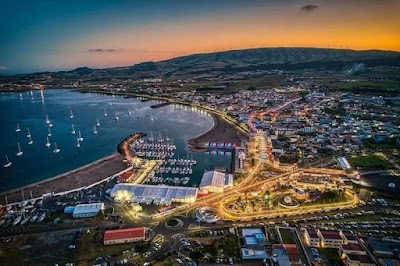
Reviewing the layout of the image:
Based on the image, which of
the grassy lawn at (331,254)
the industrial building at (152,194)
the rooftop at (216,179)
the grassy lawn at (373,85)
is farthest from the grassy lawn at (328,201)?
the grassy lawn at (373,85)

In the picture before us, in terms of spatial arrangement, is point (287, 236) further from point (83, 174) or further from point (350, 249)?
point (83, 174)

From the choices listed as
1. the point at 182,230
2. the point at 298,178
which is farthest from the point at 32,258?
the point at 298,178

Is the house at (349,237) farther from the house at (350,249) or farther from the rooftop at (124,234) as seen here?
the rooftop at (124,234)

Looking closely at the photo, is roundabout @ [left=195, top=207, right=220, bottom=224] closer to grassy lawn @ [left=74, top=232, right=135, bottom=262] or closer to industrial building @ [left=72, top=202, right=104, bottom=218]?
grassy lawn @ [left=74, top=232, right=135, bottom=262]

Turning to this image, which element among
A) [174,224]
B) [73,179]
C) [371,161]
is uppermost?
[371,161]

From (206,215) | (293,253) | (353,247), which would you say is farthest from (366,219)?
(206,215)

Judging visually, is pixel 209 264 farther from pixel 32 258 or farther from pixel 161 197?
pixel 32 258

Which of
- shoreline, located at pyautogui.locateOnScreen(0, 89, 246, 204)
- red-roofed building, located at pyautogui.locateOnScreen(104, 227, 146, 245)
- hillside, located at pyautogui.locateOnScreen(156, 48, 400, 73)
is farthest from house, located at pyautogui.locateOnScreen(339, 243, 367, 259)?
hillside, located at pyautogui.locateOnScreen(156, 48, 400, 73)
